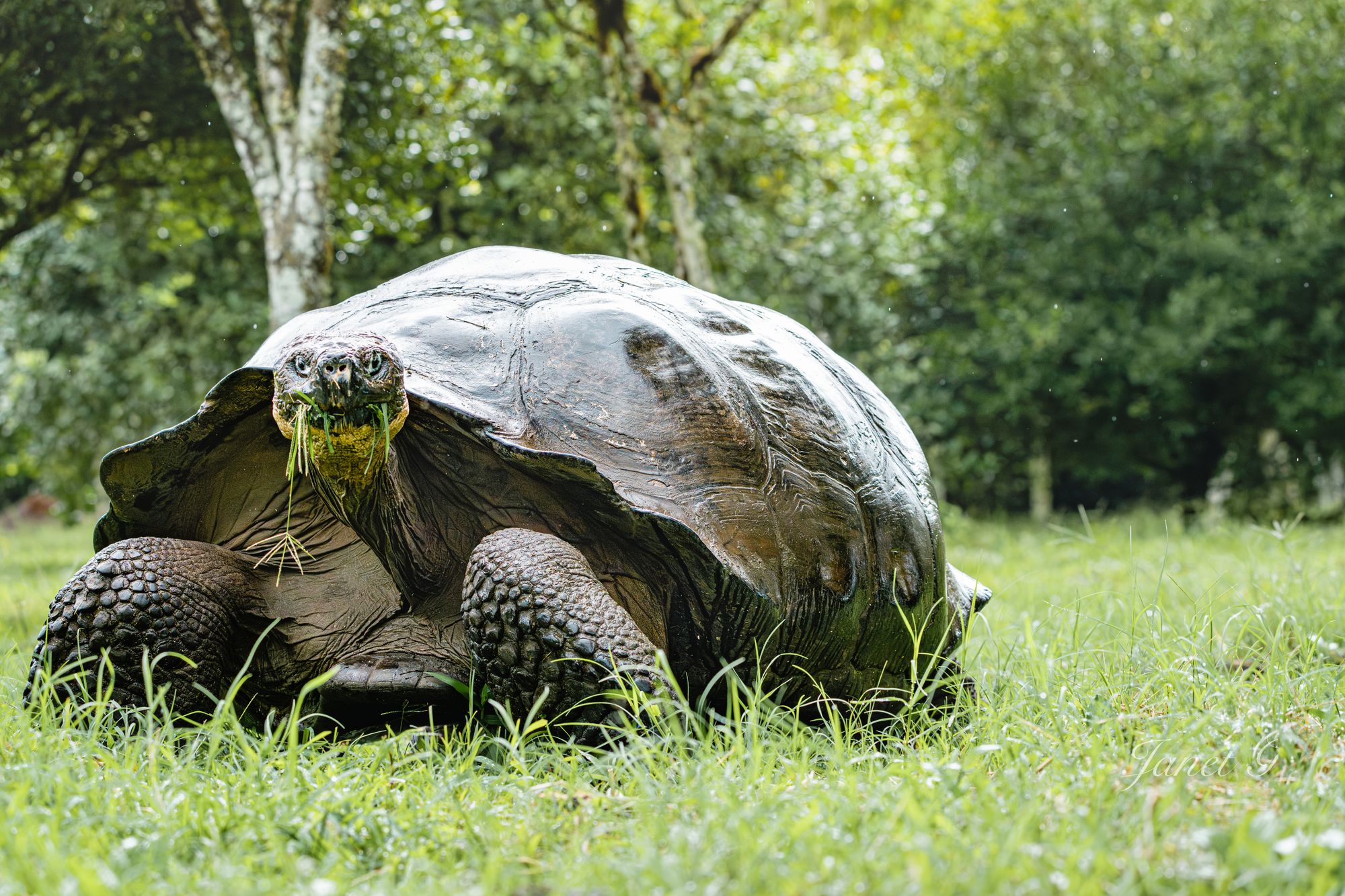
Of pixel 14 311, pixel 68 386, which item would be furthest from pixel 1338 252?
pixel 14 311

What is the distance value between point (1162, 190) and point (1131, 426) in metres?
1.94

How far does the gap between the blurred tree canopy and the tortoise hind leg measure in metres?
5.89

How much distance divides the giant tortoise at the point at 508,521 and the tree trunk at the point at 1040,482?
7.77m

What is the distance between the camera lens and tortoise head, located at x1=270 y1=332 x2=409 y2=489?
2193mm

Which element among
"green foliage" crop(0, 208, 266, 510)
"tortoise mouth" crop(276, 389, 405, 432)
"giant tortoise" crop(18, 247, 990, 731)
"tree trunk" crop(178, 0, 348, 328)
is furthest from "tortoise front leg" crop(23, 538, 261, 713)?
"green foliage" crop(0, 208, 266, 510)

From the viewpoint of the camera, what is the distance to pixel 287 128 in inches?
215

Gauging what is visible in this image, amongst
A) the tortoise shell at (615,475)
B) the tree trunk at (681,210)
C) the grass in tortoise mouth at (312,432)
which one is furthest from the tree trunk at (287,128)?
the grass in tortoise mouth at (312,432)

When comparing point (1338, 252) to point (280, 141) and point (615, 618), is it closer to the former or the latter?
point (280, 141)

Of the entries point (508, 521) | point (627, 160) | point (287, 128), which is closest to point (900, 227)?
point (627, 160)

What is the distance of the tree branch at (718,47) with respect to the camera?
23.4ft

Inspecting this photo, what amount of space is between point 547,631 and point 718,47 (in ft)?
19.6

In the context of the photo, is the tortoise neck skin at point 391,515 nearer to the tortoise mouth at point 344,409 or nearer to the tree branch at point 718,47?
the tortoise mouth at point 344,409

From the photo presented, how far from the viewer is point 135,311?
909cm

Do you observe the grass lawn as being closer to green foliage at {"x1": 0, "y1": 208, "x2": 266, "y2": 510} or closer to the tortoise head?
the tortoise head
